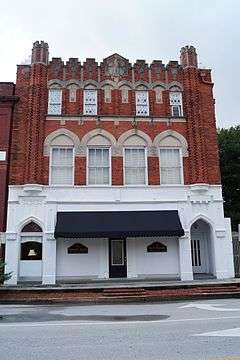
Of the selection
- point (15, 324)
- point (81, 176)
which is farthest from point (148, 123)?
point (15, 324)

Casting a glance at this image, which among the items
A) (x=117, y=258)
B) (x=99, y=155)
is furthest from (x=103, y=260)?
(x=99, y=155)

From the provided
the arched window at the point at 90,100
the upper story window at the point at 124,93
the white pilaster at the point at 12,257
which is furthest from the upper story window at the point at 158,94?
the white pilaster at the point at 12,257

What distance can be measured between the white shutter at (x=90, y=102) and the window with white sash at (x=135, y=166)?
3036 mm

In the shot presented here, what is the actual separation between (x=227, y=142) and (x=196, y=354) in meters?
31.4

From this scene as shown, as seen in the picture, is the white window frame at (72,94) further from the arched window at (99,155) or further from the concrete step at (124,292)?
the concrete step at (124,292)

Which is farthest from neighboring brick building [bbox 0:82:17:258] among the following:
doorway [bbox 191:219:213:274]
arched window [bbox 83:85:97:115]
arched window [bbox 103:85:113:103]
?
doorway [bbox 191:219:213:274]

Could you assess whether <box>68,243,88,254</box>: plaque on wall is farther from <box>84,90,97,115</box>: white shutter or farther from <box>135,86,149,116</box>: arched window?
<box>135,86,149,116</box>: arched window

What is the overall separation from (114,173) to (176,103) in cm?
588

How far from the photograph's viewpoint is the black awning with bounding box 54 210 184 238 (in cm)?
1948

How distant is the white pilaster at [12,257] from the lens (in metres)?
19.6

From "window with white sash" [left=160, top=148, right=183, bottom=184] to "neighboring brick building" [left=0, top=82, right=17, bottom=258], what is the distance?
8.74 m

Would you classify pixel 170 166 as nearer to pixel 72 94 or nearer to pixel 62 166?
pixel 62 166

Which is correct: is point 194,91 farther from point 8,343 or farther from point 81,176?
point 8,343

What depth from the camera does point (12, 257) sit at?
782 inches
